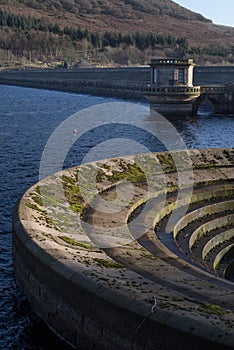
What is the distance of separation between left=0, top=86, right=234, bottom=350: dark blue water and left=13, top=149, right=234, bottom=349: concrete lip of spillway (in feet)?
3.03

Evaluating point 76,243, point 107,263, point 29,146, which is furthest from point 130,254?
point 29,146

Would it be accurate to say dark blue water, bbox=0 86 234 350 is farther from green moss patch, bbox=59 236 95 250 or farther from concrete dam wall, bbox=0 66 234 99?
concrete dam wall, bbox=0 66 234 99

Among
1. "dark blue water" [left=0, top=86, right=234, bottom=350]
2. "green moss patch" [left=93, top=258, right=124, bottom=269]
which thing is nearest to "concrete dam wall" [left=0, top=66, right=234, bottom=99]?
"dark blue water" [left=0, top=86, right=234, bottom=350]

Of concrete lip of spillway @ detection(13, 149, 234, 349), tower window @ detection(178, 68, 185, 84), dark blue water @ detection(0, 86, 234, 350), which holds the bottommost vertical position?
dark blue water @ detection(0, 86, 234, 350)

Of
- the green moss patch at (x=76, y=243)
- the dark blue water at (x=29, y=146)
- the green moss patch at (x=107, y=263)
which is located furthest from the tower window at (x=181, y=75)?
the green moss patch at (x=107, y=263)

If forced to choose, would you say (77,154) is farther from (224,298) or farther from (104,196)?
(224,298)

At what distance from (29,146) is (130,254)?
45.7 meters

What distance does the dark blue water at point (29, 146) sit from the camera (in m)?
20.9

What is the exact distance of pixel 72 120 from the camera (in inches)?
3797

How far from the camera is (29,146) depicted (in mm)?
66000

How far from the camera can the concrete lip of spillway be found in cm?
1602

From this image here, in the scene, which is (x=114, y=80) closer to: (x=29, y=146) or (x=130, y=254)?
(x=29, y=146)

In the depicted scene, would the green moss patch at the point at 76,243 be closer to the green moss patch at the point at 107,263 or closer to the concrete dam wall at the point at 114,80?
the green moss patch at the point at 107,263

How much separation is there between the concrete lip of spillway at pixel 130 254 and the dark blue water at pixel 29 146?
0.92 meters
